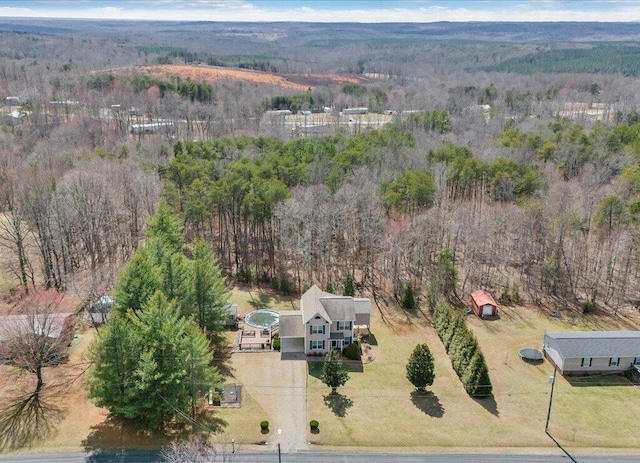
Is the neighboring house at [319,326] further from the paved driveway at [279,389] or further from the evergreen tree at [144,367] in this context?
the evergreen tree at [144,367]

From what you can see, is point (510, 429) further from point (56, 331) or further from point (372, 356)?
point (56, 331)

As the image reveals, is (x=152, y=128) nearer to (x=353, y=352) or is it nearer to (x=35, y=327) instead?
(x=35, y=327)

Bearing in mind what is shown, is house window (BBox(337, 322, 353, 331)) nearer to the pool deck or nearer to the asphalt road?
the pool deck

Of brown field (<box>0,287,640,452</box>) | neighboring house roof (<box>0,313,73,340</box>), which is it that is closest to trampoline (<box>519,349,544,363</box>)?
brown field (<box>0,287,640,452</box>)

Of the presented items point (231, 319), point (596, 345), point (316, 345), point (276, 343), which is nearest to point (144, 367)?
point (276, 343)

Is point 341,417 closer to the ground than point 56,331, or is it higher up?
closer to the ground

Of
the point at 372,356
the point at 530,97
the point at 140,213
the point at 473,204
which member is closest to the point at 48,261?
the point at 140,213
